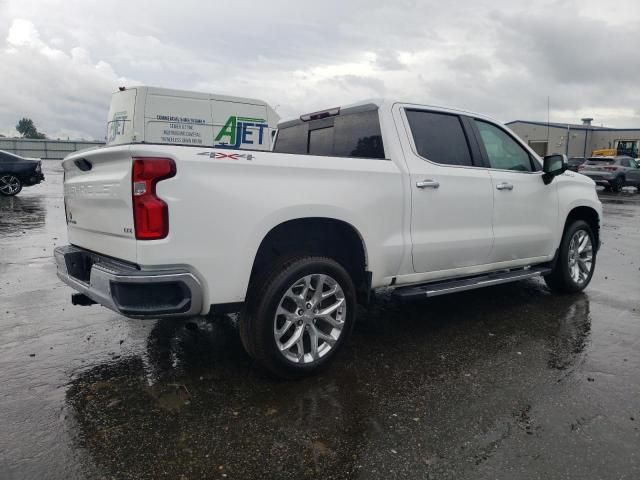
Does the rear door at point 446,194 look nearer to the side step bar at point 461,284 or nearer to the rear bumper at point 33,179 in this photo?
the side step bar at point 461,284

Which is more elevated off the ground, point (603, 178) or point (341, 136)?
point (341, 136)

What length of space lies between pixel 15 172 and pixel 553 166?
16.3 meters

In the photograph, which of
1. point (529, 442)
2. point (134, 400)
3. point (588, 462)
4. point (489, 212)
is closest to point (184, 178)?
point (134, 400)

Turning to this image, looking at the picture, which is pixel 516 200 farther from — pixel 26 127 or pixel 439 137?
pixel 26 127

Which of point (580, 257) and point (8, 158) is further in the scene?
point (8, 158)

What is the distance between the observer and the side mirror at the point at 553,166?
5125 mm

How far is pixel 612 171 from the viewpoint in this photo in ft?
75.5

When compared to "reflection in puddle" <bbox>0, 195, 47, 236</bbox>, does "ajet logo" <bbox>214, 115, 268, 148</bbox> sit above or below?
above

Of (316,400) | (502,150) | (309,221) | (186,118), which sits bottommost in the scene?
(316,400)

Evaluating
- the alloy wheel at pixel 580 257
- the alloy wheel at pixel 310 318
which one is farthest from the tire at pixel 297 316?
the alloy wheel at pixel 580 257

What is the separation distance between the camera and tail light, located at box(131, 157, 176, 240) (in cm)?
285

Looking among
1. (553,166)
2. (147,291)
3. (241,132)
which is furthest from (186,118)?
(147,291)

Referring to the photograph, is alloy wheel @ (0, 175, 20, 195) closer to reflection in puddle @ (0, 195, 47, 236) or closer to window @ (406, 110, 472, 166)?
reflection in puddle @ (0, 195, 47, 236)

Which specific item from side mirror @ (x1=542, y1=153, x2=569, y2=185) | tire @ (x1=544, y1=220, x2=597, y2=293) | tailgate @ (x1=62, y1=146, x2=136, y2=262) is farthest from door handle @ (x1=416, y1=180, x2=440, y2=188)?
tire @ (x1=544, y1=220, x2=597, y2=293)
